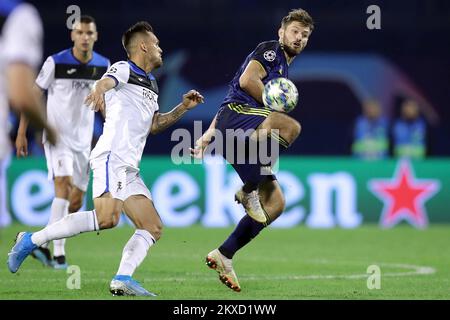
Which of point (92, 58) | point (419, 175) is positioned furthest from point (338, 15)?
point (92, 58)

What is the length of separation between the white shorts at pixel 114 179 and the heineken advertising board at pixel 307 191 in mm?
7709

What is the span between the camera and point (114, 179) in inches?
315

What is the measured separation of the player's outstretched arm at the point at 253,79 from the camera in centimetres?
851

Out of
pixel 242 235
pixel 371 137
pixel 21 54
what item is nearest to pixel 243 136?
pixel 242 235

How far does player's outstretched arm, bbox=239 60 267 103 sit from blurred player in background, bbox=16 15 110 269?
8.43 feet

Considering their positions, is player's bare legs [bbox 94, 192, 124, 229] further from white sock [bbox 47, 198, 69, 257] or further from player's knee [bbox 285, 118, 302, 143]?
white sock [bbox 47, 198, 69, 257]

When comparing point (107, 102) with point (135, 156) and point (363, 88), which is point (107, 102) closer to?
point (135, 156)

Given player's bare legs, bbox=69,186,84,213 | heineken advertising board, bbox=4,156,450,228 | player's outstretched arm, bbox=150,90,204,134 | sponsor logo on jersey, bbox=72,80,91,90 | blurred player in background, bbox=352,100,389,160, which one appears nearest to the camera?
player's outstretched arm, bbox=150,90,204,134

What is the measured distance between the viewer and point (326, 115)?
19656 millimetres

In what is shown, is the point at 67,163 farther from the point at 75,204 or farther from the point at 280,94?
the point at 280,94

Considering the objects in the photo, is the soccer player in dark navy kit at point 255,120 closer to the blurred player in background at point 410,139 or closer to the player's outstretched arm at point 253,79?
the player's outstretched arm at point 253,79

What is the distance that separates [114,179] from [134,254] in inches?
25.6

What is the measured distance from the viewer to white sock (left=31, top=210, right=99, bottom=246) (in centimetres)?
798

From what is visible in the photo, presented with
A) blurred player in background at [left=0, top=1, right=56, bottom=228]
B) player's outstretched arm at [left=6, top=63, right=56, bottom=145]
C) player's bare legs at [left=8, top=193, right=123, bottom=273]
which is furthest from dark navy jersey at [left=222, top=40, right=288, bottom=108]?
player's outstretched arm at [left=6, top=63, right=56, bottom=145]
